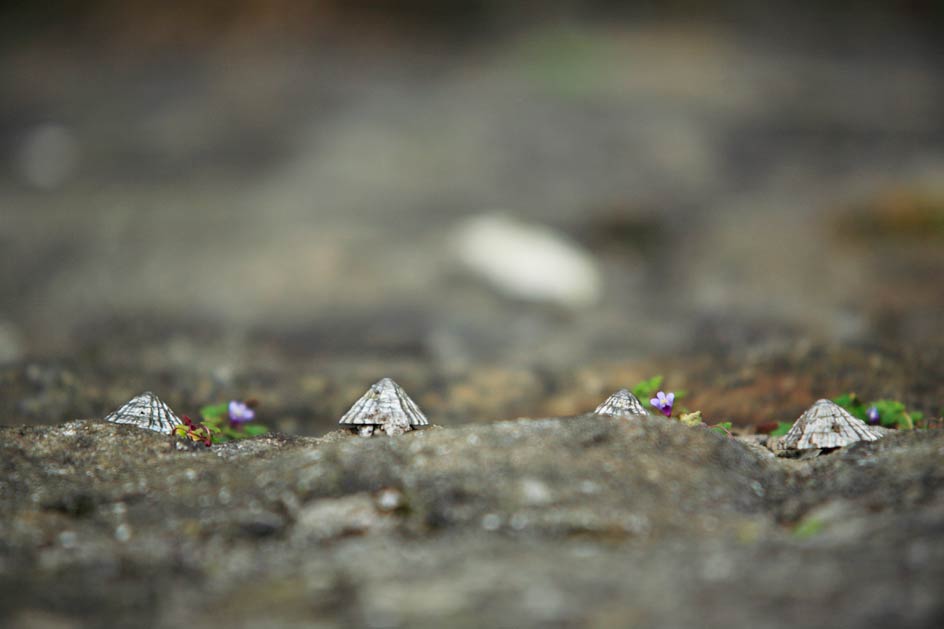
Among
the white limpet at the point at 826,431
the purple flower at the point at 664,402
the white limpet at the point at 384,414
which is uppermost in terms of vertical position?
the white limpet at the point at 384,414

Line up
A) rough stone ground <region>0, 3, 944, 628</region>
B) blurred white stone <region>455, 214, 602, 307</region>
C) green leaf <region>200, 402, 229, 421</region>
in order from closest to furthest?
rough stone ground <region>0, 3, 944, 628</region>, green leaf <region>200, 402, 229, 421</region>, blurred white stone <region>455, 214, 602, 307</region>

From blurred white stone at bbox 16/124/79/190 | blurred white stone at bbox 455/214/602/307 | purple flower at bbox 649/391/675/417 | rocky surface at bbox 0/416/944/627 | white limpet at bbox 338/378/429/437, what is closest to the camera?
rocky surface at bbox 0/416/944/627

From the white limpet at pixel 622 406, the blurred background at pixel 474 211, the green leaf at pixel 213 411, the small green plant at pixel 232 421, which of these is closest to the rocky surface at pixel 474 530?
the white limpet at pixel 622 406

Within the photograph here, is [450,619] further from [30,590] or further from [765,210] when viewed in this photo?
[765,210]

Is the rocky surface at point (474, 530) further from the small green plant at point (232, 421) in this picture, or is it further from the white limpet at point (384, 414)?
the small green plant at point (232, 421)

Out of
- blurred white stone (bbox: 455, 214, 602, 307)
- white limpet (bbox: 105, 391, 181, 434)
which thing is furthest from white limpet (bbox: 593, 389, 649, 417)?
blurred white stone (bbox: 455, 214, 602, 307)

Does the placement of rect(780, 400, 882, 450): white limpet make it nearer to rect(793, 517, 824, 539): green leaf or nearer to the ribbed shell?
rect(793, 517, 824, 539): green leaf
